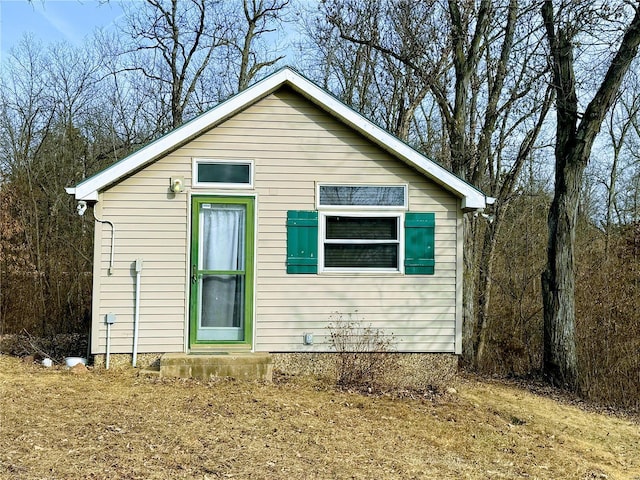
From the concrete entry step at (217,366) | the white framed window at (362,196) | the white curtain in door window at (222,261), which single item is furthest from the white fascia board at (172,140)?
the concrete entry step at (217,366)

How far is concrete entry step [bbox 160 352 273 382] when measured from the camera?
24.3 ft

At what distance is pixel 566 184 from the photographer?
9.05 m

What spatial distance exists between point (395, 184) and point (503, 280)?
670 cm

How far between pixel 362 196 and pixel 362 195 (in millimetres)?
14

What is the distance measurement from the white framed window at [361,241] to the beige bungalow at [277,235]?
19 millimetres

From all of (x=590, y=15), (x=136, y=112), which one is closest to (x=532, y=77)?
(x=590, y=15)

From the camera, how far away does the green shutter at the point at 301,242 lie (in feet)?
26.3

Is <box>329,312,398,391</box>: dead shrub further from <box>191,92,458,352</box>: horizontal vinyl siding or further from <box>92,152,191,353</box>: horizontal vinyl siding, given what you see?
<box>92,152,191,353</box>: horizontal vinyl siding

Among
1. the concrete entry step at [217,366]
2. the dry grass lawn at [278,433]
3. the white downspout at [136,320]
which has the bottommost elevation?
the dry grass lawn at [278,433]

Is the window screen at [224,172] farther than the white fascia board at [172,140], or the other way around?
the window screen at [224,172]

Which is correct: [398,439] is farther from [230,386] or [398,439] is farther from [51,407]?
[51,407]

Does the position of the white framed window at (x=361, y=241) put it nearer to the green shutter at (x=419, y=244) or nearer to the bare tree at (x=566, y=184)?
the green shutter at (x=419, y=244)

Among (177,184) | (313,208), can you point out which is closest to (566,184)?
(313,208)

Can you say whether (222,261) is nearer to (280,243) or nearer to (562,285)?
(280,243)
